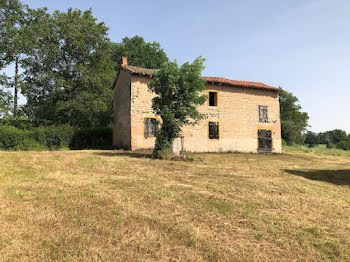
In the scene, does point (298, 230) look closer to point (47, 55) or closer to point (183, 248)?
point (183, 248)

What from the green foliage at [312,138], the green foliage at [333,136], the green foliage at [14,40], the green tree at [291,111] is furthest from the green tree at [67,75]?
the green foliage at [333,136]

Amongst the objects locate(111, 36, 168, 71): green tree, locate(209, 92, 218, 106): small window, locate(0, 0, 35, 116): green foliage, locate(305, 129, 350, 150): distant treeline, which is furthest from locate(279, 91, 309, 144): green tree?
locate(0, 0, 35, 116): green foliage

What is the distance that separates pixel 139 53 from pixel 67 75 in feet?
50.8

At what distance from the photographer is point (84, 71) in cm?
2500

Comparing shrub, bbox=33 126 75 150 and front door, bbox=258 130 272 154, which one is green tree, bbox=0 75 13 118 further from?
front door, bbox=258 130 272 154

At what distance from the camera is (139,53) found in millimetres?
38125

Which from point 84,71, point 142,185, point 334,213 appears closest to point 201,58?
point 142,185

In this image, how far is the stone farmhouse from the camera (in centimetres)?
1867

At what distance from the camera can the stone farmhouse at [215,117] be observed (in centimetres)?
1867

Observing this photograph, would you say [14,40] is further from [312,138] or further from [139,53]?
[312,138]

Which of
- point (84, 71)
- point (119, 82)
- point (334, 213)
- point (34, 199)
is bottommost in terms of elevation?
point (334, 213)

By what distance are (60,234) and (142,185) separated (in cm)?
342

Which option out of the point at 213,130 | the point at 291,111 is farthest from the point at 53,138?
the point at 291,111

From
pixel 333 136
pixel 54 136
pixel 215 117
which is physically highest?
pixel 215 117
